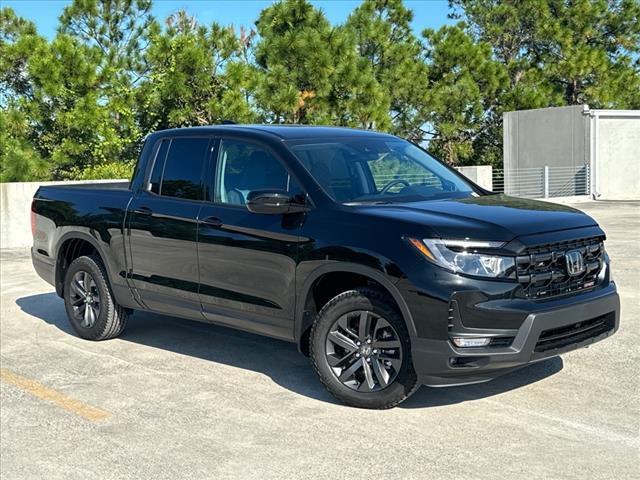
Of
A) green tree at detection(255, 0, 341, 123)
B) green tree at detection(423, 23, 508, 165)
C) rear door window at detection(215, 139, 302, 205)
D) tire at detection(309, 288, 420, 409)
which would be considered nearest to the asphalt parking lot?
tire at detection(309, 288, 420, 409)

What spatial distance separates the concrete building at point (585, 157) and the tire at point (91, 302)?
21.5 m

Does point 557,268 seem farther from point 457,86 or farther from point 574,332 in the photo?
point 457,86

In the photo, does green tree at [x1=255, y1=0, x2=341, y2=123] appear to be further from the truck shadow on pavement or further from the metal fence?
the truck shadow on pavement

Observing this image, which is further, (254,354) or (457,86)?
(457,86)

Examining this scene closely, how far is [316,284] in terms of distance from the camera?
17.9 ft

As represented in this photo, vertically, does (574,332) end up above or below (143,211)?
below

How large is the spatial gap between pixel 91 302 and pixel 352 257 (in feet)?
11.0

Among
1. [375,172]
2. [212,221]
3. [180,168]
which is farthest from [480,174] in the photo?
[212,221]

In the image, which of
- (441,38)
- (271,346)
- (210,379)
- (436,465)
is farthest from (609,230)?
(441,38)

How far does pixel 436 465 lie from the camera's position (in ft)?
14.1

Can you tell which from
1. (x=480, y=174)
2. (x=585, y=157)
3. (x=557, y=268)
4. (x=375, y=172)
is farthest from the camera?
(x=585, y=157)

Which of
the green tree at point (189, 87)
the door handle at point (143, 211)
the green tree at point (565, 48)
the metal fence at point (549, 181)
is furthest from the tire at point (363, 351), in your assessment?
the green tree at point (565, 48)

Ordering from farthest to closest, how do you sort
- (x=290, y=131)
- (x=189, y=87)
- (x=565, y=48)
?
(x=565, y=48) < (x=189, y=87) < (x=290, y=131)

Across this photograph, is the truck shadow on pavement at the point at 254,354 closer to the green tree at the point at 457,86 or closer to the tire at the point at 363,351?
the tire at the point at 363,351
